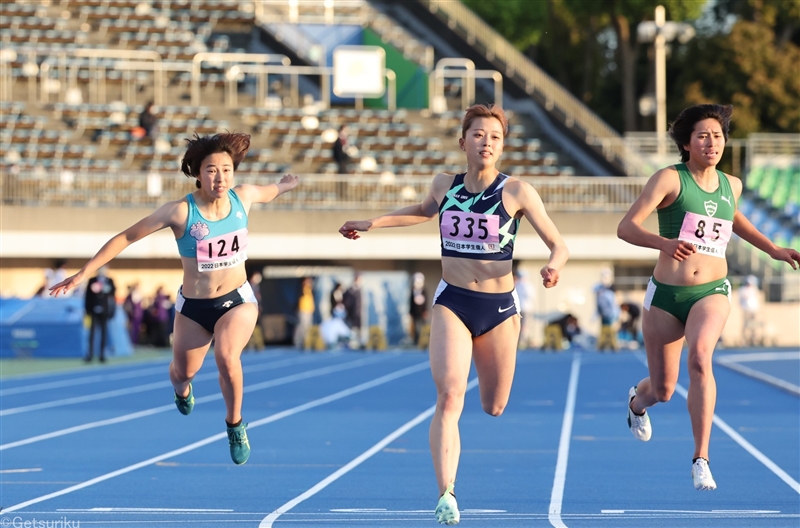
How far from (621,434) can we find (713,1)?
43.1m

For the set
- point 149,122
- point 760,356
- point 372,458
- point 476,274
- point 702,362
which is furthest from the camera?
point 149,122

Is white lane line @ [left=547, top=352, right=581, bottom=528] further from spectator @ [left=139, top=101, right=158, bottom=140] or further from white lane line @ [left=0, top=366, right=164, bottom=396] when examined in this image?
spectator @ [left=139, top=101, right=158, bottom=140]

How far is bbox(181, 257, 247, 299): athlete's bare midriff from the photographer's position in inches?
325

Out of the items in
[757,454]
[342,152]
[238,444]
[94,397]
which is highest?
[342,152]

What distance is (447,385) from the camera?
7.05 metres

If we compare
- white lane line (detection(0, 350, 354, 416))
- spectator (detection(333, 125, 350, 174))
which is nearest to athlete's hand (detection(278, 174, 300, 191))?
white lane line (detection(0, 350, 354, 416))

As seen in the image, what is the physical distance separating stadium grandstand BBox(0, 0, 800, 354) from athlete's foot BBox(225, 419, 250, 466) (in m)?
23.3

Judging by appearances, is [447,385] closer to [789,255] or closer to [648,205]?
[648,205]

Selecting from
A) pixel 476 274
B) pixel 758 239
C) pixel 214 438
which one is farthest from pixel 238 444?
pixel 214 438

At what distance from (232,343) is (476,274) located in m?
1.57

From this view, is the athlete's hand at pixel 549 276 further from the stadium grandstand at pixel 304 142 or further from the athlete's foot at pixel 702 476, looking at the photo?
the stadium grandstand at pixel 304 142

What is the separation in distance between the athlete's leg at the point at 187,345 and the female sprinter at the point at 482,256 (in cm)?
165

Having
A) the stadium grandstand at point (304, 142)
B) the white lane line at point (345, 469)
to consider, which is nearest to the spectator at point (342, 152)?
the stadium grandstand at point (304, 142)

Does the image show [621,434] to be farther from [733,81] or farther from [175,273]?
[733,81]
